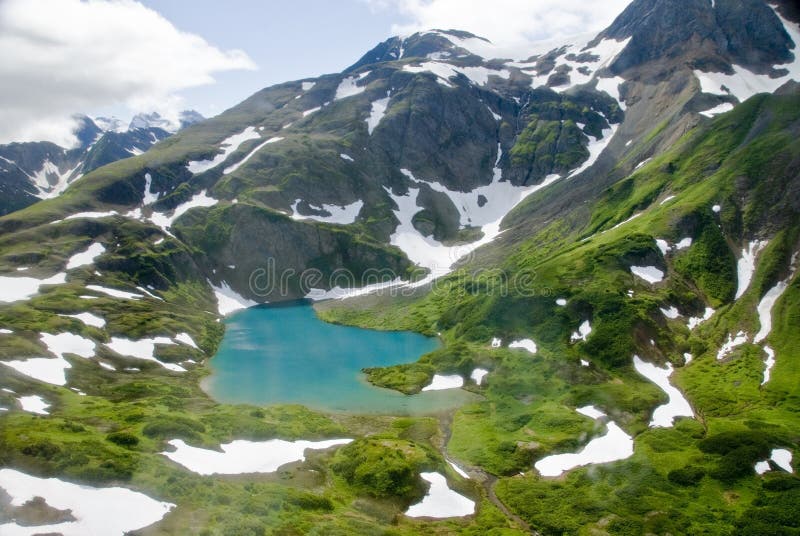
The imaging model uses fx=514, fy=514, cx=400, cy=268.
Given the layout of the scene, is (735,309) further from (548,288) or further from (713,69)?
(713,69)

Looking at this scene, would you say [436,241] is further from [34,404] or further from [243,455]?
[34,404]

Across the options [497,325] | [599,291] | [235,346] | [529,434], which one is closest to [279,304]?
[235,346]

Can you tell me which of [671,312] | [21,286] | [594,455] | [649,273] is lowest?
[594,455]

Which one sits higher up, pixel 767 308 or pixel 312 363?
pixel 312 363

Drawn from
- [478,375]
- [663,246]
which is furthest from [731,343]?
[478,375]

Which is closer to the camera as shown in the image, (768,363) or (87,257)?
(768,363)

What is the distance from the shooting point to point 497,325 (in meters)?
87.6

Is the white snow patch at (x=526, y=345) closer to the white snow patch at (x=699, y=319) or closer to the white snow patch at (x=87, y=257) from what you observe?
the white snow patch at (x=699, y=319)

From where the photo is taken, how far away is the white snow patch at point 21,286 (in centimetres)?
8567

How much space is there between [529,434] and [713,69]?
19519 centimetres

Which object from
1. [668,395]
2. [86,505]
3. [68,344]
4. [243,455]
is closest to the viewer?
[86,505]

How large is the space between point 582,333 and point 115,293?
88026 millimetres

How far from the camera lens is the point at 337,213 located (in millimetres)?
173500

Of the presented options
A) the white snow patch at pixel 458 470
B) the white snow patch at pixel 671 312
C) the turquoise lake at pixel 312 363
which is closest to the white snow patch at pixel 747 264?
the white snow patch at pixel 671 312
